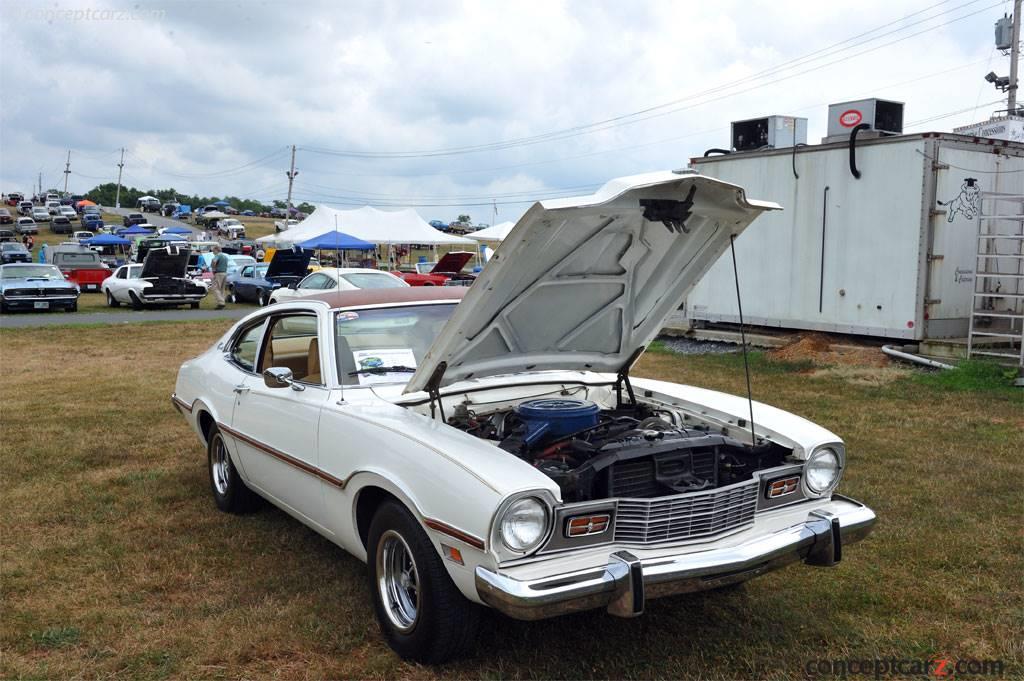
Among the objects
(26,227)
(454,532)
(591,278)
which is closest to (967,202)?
(591,278)

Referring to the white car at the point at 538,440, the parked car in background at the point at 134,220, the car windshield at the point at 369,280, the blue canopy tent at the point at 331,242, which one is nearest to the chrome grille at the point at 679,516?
the white car at the point at 538,440

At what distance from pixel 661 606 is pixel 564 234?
1757 millimetres

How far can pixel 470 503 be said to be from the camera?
300 cm

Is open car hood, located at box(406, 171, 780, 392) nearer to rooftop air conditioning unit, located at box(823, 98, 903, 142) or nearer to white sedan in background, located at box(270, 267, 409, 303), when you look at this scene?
rooftop air conditioning unit, located at box(823, 98, 903, 142)

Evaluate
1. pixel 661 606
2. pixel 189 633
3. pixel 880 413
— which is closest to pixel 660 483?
pixel 661 606

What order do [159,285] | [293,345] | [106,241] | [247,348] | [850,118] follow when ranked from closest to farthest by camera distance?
[293,345], [247,348], [850,118], [159,285], [106,241]

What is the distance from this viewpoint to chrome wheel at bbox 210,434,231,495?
17.7 ft

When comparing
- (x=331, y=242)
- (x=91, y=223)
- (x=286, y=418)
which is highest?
(x=91, y=223)

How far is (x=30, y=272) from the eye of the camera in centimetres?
2259

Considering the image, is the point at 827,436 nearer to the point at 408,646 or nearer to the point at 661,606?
the point at 661,606

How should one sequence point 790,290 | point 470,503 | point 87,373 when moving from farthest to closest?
point 790,290, point 87,373, point 470,503

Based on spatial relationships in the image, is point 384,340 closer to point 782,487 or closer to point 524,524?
point 524,524

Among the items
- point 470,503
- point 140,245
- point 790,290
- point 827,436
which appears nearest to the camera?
point 470,503

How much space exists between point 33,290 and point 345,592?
2085 cm
